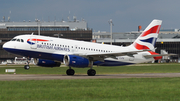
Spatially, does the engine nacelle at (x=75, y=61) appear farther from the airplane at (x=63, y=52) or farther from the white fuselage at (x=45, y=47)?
the white fuselage at (x=45, y=47)

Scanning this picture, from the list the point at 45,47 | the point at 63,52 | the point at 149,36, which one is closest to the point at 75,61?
the point at 63,52

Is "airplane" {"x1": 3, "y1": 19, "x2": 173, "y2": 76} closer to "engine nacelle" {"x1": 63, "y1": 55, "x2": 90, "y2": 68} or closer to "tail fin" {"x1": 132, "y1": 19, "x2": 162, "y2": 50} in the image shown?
"engine nacelle" {"x1": 63, "y1": 55, "x2": 90, "y2": 68}

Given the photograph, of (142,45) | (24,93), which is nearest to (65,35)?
(142,45)

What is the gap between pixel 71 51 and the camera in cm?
4297

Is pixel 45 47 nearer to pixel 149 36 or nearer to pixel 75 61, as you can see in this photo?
pixel 75 61

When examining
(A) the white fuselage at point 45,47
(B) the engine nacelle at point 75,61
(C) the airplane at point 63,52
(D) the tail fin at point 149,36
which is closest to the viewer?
(B) the engine nacelle at point 75,61

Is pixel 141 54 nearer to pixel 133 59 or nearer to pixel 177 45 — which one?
pixel 133 59

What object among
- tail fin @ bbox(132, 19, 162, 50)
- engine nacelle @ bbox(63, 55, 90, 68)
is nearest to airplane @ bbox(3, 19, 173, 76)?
engine nacelle @ bbox(63, 55, 90, 68)

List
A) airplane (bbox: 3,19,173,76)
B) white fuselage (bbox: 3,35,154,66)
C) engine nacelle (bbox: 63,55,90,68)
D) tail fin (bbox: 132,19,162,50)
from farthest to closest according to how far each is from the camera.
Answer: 1. tail fin (bbox: 132,19,162,50)
2. white fuselage (bbox: 3,35,154,66)
3. airplane (bbox: 3,19,173,76)
4. engine nacelle (bbox: 63,55,90,68)

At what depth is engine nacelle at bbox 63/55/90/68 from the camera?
40.1m

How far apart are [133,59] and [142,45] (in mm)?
2571

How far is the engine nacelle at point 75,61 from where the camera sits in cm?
4009

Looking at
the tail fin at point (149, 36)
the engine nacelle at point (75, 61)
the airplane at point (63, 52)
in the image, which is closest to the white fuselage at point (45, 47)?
the airplane at point (63, 52)

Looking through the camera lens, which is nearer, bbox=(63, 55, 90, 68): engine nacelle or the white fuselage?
bbox=(63, 55, 90, 68): engine nacelle
